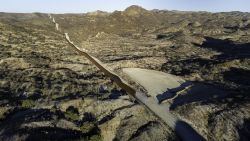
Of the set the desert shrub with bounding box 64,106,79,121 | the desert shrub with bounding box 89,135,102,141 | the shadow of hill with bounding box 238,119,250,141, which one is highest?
the desert shrub with bounding box 89,135,102,141

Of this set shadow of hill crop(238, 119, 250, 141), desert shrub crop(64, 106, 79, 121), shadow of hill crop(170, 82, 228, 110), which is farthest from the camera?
shadow of hill crop(170, 82, 228, 110)

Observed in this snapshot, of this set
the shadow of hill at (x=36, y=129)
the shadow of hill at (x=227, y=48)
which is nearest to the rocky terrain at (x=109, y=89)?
the shadow of hill at (x=36, y=129)

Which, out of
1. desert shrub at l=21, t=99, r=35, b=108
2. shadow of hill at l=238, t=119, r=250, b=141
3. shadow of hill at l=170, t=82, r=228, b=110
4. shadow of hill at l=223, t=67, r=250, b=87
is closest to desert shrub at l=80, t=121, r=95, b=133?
desert shrub at l=21, t=99, r=35, b=108

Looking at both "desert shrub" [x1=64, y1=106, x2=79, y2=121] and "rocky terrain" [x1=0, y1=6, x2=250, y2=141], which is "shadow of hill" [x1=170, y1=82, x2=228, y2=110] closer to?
"rocky terrain" [x1=0, y1=6, x2=250, y2=141]

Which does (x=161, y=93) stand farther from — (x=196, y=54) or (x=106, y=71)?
(x=196, y=54)

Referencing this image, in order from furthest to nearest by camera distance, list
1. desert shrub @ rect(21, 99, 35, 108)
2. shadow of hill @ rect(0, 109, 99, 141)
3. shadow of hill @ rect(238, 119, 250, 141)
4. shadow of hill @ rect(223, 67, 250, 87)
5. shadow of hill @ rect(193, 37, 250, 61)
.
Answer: shadow of hill @ rect(193, 37, 250, 61)
shadow of hill @ rect(223, 67, 250, 87)
desert shrub @ rect(21, 99, 35, 108)
shadow of hill @ rect(238, 119, 250, 141)
shadow of hill @ rect(0, 109, 99, 141)

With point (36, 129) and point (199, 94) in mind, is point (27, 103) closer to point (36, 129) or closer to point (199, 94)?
point (36, 129)

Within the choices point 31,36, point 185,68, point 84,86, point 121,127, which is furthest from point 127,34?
point 121,127

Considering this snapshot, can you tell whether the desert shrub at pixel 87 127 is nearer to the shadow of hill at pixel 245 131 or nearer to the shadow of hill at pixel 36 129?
the shadow of hill at pixel 36 129

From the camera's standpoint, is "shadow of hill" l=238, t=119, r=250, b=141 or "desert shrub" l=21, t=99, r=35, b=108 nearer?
"shadow of hill" l=238, t=119, r=250, b=141
